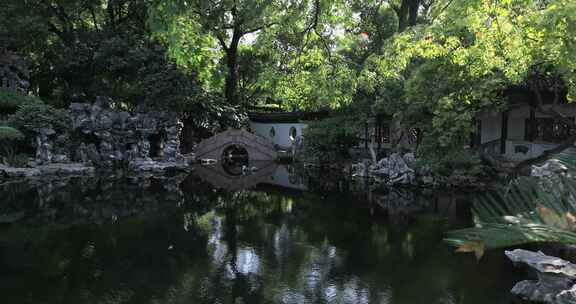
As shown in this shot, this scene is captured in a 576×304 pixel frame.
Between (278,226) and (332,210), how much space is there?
104 inches

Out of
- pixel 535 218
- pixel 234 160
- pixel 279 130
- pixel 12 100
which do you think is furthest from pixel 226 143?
pixel 535 218

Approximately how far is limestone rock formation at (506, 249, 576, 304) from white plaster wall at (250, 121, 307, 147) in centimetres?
2374

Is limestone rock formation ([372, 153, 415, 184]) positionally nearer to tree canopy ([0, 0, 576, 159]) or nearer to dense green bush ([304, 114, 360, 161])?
tree canopy ([0, 0, 576, 159])

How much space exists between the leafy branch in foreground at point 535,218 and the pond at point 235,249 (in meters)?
5.04

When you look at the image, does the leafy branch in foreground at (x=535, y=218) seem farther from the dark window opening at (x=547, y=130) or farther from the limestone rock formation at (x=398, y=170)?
the dark window opening at (x=547, y=130)

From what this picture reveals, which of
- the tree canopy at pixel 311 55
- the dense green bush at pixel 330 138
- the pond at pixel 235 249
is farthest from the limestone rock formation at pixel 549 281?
the dense green bush at pixel 330 138

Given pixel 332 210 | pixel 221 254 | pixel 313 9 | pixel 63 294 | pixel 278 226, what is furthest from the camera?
pixel 332 210

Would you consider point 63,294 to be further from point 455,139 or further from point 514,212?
point 455,139

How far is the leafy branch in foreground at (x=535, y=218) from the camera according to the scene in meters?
2.18

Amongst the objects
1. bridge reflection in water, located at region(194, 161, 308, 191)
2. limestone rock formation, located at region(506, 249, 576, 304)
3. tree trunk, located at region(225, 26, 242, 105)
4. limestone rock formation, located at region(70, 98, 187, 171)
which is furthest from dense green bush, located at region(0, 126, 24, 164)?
limestone rock formation, located at region(506, 249, 576, 304)

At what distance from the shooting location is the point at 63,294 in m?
7.12

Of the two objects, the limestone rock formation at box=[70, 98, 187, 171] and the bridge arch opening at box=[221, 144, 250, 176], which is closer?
the limestone rock formation at box=[70, 98, 187, 171]

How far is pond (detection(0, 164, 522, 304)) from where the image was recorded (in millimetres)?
7366

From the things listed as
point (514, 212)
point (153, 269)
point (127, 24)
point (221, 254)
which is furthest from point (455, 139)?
point (127, 24)
